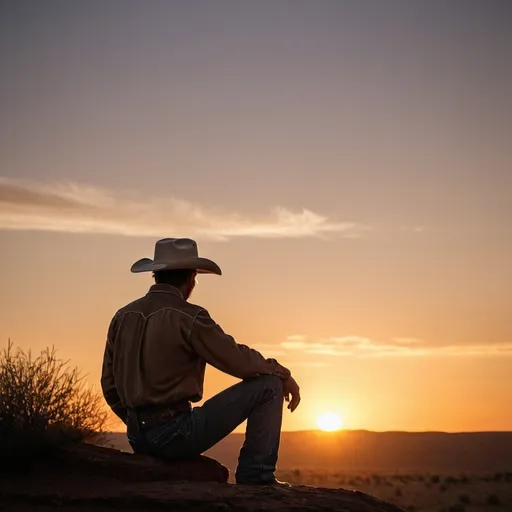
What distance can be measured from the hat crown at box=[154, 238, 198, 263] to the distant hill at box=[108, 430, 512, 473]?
234 ft

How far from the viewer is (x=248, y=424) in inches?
278

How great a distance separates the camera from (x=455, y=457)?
287ft

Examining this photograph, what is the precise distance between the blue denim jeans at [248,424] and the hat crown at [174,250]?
3.65ft

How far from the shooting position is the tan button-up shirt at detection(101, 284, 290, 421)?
22.5 ft

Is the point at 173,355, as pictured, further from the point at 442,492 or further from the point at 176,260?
the point at 442,492

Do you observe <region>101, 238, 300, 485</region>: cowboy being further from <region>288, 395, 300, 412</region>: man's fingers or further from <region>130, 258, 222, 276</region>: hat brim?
<region>288, 395, 300, 412</region>: man's fingers

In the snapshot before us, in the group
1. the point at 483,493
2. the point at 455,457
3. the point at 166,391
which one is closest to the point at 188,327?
the point at 166,391

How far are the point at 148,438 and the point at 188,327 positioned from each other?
3.15 feet

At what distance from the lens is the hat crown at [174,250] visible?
7.33 meters

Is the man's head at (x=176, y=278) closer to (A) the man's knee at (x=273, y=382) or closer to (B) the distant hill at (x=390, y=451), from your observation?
(A) the man's knee at (x=273, y=382)

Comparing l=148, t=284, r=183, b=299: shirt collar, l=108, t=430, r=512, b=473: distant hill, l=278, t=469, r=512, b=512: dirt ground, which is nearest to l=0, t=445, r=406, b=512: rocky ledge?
l=148, t=284, r=183, b=299: shirt collar

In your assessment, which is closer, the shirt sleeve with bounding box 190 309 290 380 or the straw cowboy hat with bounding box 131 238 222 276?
the shirt sleeve with bounding box 190 309 290 380

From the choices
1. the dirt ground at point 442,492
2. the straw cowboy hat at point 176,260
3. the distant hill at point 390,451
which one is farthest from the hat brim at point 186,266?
the distant hill at point 390,451

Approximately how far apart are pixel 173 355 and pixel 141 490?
39.4 inches
